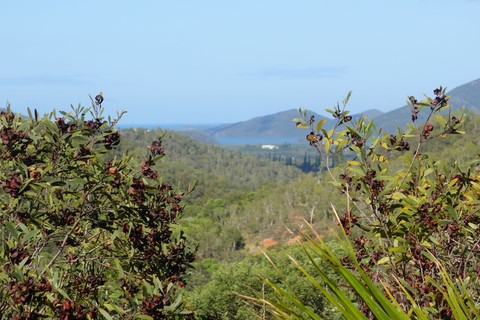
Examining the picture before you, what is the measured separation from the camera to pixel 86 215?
4.42 m

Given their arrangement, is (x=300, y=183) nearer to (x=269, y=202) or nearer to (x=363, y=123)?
(x=269, y=202)

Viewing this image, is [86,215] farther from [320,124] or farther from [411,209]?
[411,209]

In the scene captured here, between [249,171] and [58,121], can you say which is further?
[249,171]

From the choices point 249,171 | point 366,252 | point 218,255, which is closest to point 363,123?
point 366,252

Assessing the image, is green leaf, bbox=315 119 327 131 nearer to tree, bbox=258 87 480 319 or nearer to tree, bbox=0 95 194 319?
tree, bbox=258 87 480 319

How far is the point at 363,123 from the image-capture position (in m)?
4.56

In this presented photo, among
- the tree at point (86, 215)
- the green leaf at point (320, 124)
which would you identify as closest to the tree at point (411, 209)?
the green leaf at point (320, 124)

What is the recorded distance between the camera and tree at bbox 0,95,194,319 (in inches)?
152

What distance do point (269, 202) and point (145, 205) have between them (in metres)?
106

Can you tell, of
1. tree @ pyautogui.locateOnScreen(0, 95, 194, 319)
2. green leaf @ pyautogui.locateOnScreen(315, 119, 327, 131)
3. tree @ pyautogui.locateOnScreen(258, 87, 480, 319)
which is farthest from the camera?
green leaf @ pyautogui.locateOnScreen(315, 119, 327, 131)

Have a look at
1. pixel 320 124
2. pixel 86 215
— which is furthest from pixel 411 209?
pixel 86 215

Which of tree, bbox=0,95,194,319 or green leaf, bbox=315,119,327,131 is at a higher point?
green leaf, bbox=315,119,327,131

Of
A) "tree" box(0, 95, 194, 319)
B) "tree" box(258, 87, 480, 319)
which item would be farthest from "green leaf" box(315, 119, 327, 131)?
"tree" box(0, 95, 194, 319)

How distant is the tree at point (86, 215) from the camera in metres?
3.86
